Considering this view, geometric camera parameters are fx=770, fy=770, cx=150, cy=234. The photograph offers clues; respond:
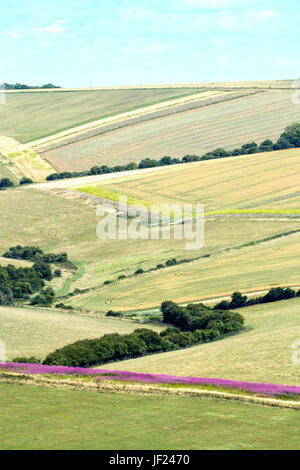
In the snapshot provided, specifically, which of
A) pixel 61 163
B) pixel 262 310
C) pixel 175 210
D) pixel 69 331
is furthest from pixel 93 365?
pixel 61 163

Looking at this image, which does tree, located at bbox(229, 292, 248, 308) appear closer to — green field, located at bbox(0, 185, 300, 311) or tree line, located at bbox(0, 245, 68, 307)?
green field, located at bbox(0, 185, 300, 311)

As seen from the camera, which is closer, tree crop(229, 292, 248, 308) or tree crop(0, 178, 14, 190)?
tree crop(229, 292, 248, 308)

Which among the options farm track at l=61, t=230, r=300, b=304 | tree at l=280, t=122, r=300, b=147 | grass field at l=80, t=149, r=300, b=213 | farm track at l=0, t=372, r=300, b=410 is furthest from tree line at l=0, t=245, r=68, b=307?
tree at l=280, t=122, r=300, b=147

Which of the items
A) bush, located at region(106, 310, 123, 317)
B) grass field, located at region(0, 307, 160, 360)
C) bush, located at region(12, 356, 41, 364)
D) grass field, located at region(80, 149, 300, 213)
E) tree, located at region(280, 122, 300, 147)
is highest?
tree, located at region(280, 122, 300, 147)

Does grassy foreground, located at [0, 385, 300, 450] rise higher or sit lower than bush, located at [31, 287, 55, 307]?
higher

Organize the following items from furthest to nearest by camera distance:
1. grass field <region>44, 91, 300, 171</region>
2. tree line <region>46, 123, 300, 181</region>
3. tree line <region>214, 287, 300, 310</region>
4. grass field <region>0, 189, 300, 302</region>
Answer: grass field <region>44, 91, 300, 171</region>, tree line <region>46, 123, 300, 181</region>, grass field <region>0, 189, 300, 302</region>, tree line <region>214, 287, 300, 310</region>

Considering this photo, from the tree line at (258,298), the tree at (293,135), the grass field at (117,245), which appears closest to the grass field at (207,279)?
the grass field at (117,245)

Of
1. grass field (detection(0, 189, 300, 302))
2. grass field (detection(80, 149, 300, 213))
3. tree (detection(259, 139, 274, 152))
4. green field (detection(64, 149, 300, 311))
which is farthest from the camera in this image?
tree (detection(259, 139, 274, 152))

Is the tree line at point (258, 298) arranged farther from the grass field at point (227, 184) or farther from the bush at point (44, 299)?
the grass field at point (227, 184)
